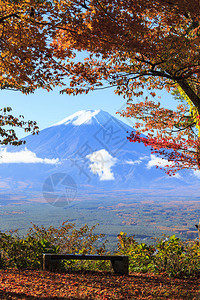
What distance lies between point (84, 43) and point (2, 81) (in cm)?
329

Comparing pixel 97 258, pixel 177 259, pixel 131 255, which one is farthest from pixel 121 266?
pixel 177 259

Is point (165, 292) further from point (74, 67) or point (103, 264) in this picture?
point (74, 67)

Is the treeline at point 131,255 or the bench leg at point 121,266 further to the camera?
the treeline at point 131,255

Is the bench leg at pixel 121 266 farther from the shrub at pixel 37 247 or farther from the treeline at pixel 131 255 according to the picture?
the shrub at pixel 37 247

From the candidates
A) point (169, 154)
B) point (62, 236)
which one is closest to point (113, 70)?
point (169, 154)

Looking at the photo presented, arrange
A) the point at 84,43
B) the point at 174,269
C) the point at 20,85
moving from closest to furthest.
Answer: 1. the point at 84,43
2. the point at 174,269
3. the point at 20,85

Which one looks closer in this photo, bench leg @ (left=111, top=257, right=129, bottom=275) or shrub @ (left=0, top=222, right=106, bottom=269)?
bench leg @ (left=111, top=257, right=129, bottom=275)

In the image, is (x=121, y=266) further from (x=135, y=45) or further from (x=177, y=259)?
(x=135, y=45)

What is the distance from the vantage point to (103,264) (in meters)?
7.68

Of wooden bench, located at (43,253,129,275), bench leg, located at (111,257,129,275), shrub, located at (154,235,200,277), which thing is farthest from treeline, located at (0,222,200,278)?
bench leg, located at (111,257,129,275)

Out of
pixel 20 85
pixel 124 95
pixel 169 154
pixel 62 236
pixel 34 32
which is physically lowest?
pixel 62 236

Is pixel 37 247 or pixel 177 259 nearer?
pixel 177 259

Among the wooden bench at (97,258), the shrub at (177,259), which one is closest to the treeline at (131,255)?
the shrub at (177,259)

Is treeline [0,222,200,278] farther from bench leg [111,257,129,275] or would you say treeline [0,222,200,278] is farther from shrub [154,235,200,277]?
bench leg [111,257,129,275]
